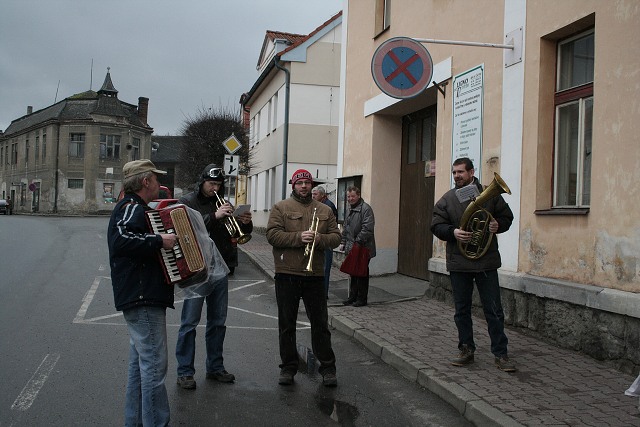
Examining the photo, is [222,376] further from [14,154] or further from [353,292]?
[14,154]

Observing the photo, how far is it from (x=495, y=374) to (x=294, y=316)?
1970mm

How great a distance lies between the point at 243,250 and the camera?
64.0ft

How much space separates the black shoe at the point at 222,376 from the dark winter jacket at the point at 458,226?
7.76ft

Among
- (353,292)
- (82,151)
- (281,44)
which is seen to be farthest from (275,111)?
(82,151)

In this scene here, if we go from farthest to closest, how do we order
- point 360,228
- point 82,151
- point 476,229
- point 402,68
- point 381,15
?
1. point 82,151
2. point 381,15
3. point 360,228
4. point 402,68
5. point 476,229

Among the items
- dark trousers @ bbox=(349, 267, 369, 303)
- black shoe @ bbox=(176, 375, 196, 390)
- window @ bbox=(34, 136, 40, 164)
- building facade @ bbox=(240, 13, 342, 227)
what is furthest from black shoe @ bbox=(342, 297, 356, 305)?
window @ bbox=(34, 136, 40, 164)

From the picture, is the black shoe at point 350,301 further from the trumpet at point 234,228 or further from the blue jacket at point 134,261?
the blue jacket at point 134,261

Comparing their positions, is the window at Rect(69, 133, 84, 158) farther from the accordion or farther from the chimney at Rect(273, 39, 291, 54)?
the accordion

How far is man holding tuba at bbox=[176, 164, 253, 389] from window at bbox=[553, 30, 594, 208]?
3795 mm

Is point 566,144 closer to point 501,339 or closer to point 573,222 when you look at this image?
point 573,222

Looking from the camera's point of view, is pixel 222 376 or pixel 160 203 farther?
pixel 222 376

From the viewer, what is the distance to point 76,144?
55.8 meters

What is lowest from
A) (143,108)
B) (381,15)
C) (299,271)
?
(299,271)

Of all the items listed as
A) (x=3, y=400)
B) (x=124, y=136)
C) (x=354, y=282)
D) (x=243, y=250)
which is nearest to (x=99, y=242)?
(x=243, y=250)
